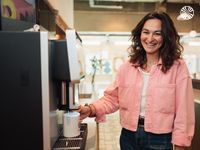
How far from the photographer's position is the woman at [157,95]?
55.9 inches

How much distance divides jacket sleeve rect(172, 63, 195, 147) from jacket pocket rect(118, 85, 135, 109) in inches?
10.5

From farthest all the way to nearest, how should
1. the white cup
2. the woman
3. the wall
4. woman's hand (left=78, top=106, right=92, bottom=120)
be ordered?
the wall, woman's hand (left=78, top=106, right=92, bottom=120), the woman, the white cup

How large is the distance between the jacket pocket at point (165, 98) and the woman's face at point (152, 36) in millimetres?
241

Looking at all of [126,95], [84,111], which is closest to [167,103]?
[126,95]

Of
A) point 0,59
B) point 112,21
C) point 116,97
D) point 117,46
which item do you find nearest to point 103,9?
point 112,21

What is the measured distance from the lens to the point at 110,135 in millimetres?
4504

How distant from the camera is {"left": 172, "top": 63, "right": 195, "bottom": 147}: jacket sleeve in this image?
140 centimetres

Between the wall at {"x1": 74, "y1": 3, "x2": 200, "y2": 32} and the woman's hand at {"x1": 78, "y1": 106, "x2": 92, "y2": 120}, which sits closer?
the woman's hand at {"x1": 78, "y1": 106, "x2": 92, "y2": 120}

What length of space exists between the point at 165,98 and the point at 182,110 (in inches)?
4.5

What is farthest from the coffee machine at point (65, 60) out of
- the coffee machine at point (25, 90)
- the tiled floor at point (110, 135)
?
the tiled floor at point (110, 135)

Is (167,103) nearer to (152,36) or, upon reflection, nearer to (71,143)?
(152,36)

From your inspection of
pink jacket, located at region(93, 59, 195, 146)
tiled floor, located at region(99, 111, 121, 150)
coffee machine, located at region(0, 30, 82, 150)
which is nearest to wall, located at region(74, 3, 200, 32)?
tiled floor, located at region(99, 111, 121, 150)

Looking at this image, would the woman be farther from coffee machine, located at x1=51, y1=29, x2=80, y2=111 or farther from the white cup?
coffee machine, located at x1=51, y1=29, x2=80, y2=111

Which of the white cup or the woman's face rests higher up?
the woman's face
